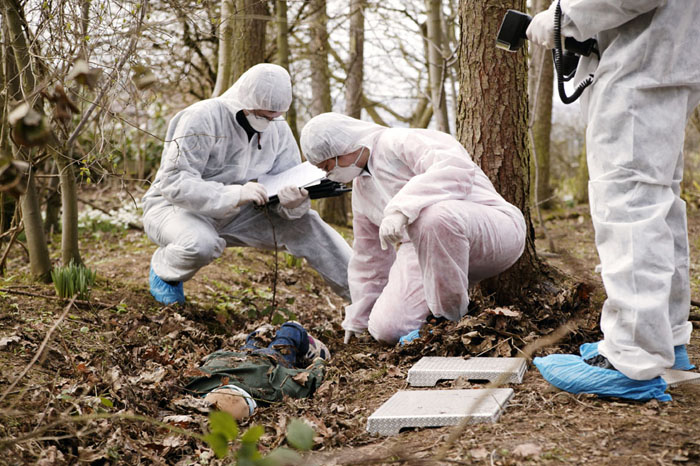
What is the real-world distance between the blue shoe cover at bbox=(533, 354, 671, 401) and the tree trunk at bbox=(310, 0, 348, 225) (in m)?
5.48

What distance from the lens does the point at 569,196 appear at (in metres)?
11.9

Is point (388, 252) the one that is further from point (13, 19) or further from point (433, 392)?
point (13, 19)

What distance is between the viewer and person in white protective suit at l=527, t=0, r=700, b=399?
2.04 m

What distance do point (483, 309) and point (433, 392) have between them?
1205 millimetres

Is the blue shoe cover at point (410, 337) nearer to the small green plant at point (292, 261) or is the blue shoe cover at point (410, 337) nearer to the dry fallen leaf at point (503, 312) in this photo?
the dry fallen leaf at point (503, 312)

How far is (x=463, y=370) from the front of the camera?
2664mm

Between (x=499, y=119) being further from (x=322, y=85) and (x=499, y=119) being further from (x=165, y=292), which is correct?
(x=322, y=85)

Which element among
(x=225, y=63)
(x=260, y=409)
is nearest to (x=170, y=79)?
(x=225, y=63)

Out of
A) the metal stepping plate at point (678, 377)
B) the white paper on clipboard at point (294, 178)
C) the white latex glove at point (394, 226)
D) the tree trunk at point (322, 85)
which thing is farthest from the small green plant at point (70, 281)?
the tree trunk at point (322, 85)

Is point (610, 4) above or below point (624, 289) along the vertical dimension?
above

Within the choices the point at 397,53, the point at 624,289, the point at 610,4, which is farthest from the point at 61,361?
the point at 397,53

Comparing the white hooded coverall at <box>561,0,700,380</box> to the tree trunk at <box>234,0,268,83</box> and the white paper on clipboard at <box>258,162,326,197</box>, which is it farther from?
the tree trunk at <box>234,0,268,83</box>

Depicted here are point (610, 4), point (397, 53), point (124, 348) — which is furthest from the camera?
point (397, 53)

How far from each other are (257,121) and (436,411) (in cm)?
270
